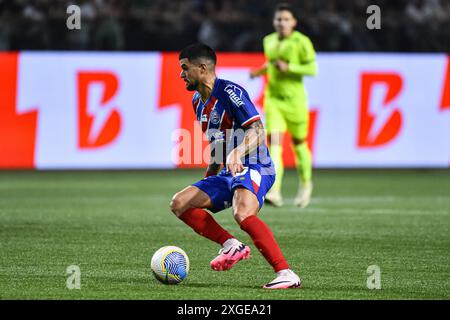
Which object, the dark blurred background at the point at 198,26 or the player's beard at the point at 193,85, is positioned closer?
the player's beard at the point at 193,85

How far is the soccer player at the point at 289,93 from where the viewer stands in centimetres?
1327

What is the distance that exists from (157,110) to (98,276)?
9.90 meters

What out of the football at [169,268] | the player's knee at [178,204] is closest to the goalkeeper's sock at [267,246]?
the football at [169,268]

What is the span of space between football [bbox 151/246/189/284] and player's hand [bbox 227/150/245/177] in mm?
827

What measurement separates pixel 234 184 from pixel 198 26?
35.3 ft

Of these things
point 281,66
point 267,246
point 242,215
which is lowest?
point 267,246

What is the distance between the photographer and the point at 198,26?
59.2 ft

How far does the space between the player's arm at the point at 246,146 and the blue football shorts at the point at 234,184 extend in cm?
21

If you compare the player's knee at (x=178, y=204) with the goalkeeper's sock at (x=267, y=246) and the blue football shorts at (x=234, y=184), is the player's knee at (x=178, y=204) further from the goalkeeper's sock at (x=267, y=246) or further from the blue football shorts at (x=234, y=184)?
the goalkeeper's sock at (x=267, y=246)

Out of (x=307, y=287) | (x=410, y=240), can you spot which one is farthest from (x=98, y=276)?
(x=410, y=240)

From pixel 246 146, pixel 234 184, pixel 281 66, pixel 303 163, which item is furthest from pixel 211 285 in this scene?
pixel 303 163

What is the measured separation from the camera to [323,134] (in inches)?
708

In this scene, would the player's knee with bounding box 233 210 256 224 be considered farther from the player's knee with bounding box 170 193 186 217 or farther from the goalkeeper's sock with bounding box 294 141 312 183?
the goalkeeper's sock with bounding box 294 141 312 183

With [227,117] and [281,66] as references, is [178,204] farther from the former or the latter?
[281,66]
